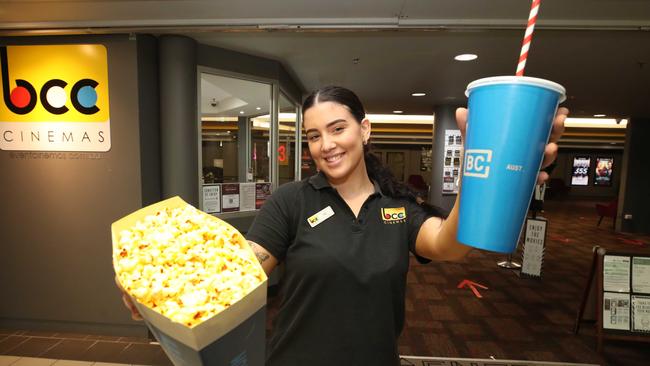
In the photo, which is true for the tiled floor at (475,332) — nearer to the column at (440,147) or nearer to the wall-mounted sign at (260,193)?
the wall-mounted sign at (260,193)

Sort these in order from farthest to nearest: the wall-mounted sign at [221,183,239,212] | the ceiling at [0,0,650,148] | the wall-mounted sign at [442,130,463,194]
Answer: the wall-mounted sign at [442,130,463,194] → the wall-mounted sign at [221,183,239,212] → the ceiling at [0,0,650,148]

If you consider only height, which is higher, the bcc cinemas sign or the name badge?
the bcc cinemas sign

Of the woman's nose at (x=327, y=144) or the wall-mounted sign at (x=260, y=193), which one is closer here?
the woman's nose at (x=327, y=144)

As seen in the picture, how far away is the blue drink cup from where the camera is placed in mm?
668

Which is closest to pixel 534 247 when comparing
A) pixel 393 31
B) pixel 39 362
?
pixel 393 31

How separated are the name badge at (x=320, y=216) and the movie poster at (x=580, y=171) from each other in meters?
20.2

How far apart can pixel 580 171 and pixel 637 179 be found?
32.7 ft

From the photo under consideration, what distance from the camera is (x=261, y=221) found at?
1.09 metres

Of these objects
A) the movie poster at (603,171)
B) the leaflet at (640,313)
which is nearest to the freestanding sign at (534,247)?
the leaflet at (640,313)

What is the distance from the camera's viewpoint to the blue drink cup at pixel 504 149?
67 centimetres

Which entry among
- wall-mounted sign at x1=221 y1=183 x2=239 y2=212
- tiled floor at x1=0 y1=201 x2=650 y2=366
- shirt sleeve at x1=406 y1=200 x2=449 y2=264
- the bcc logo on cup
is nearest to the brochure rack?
tiled floor at x1=0 y1=201 x2=650 y2=366

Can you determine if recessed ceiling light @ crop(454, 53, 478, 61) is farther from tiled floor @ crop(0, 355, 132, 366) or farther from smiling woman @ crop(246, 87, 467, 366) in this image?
tiled floor @ crop(0, 355, 132, 366)

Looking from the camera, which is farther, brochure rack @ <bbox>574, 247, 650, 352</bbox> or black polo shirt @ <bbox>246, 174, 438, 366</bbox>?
brochure rack @ <bbox>574, 247, 650, 352</bbox>

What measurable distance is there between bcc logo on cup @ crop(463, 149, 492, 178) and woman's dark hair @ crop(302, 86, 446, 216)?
1.51ft
